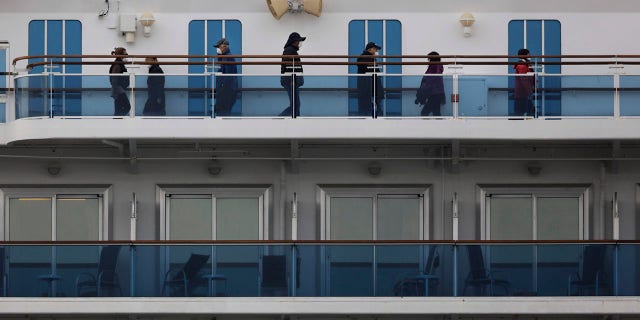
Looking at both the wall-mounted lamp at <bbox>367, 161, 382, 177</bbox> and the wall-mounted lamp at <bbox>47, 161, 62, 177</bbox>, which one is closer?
the wall-mounted lamp at <bbox>367, 161, 382, 177</bbox>

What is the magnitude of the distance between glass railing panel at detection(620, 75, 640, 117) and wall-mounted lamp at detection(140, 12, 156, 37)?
885cm

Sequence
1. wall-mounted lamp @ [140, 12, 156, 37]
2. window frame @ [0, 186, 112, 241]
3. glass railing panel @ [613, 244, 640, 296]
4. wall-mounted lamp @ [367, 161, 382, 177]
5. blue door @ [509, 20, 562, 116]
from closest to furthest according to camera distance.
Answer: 1. glass railing panel @ [613, 244, 640, 296]
2. wall-mounted lamp @ [367, 161, 382, 177]
3. window frame @ [0, 186, 112, 241]
4. wall-mounted lamp @ [140, 12, 156, 37]
5. blue door @ [509, 20, 562, 116]

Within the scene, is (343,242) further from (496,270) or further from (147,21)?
(147,21)

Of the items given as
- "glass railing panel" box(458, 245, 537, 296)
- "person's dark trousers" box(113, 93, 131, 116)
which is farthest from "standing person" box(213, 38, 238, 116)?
"glass railing panel" box(458, 245, 537, 296)

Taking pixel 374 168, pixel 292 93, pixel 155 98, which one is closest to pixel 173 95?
pixel 155 98

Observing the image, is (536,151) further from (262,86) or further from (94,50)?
(94,50)

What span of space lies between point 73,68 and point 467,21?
7381mm

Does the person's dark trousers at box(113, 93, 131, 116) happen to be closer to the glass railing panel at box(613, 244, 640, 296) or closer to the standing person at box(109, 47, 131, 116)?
the standing person at box(109, 47, 131, 116)

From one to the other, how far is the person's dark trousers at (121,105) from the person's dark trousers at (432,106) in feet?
16.5

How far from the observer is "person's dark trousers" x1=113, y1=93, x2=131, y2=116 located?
28828 millimetres

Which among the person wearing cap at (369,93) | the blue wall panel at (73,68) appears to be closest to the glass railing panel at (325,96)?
the person wearing cap at (369,93)

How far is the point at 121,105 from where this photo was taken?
28875mm

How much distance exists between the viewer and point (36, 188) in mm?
30984

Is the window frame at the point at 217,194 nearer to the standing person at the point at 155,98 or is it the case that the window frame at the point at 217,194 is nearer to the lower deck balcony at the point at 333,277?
the standing person at the point at 155,98
